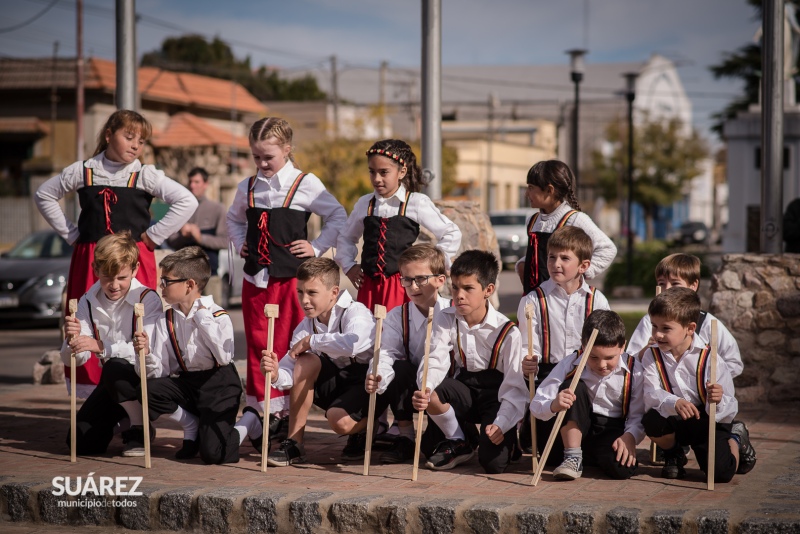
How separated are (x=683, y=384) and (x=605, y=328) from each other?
21.6 inches

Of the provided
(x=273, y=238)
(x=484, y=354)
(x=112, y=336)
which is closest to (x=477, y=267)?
(x=484, y=354)

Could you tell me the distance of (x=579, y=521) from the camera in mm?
4480

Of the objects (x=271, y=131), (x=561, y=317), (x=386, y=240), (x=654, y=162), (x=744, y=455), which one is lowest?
(x=744, y=455)

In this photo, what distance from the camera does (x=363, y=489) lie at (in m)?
5.08

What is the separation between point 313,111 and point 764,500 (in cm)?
4918

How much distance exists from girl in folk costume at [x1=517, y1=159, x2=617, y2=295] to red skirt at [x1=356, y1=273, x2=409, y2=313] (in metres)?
0.83

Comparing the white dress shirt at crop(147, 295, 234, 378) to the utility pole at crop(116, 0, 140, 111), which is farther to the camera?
the utility pole at crop(116, 0, 140, 111)

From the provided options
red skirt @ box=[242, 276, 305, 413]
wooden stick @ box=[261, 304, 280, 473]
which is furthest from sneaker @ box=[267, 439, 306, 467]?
red skirt @ box=[242, 276, 305, 413]

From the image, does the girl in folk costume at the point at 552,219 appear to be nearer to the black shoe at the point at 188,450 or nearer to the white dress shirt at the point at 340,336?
the white dress shirt at the point at 340,336

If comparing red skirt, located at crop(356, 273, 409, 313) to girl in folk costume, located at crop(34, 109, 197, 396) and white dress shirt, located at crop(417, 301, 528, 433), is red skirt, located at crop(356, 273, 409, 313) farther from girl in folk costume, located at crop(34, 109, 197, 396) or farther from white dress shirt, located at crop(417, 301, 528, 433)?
girl in folk costume, located at crop(34, 109, 197, 396)

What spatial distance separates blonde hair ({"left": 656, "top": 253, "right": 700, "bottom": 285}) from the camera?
19.7 ft

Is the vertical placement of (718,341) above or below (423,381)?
above

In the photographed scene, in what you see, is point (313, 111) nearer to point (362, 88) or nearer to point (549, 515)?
→ point (362, 88)

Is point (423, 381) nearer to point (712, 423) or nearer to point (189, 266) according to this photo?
point (712, 423)
